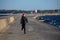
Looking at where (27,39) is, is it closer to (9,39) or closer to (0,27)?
(9,39)

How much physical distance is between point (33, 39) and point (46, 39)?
980 mm

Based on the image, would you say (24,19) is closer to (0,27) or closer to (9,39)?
(9,39)

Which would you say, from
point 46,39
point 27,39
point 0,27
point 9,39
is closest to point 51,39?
point 46,39

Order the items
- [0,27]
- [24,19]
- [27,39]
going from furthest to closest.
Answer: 1. [0,27]
2. [24,19]
3. [27,39]

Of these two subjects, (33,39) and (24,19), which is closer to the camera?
→ (33,39)

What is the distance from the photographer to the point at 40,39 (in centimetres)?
1734

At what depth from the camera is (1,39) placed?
17.8 m

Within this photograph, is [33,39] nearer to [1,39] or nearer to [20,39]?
[20,39]

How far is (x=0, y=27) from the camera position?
27094 millimetres

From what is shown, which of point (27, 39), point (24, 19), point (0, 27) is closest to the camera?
point (27, 39)

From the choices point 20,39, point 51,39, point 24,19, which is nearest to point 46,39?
point 51,39

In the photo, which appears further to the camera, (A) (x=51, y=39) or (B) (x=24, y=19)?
(B) (x=24, y=19)

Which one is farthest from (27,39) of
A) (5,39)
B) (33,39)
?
(5,39)

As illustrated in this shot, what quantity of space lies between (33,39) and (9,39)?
192cm
